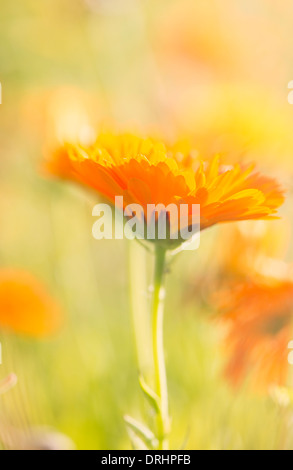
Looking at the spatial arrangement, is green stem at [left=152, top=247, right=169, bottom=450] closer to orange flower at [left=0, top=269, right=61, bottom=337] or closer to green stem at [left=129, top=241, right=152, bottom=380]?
green stem at [left=129, top=241, right=152, bottom=380]

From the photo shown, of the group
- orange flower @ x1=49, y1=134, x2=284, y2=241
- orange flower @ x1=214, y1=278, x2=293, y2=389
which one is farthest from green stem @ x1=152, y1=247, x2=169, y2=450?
orange flower @ x1=214, y1=278, x2=293, y2=389

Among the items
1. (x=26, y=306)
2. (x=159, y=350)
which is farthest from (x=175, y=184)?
(x=26, y=306)

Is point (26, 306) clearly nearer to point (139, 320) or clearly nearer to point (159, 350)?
point (139, 320)

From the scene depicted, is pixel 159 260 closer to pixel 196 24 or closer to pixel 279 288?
pixel 279 288

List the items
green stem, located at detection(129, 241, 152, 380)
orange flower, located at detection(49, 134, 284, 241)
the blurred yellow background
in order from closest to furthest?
orange flower, located at detection(49, 134, 284, 241), green stem, located at detection(129, 241, 152, 380), the blurred yellow background

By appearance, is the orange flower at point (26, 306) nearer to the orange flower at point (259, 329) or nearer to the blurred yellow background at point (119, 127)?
the blurred yellow background at point (119, 127)

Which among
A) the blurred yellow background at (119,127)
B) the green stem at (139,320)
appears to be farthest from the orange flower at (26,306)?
the green stem at (139,320)
